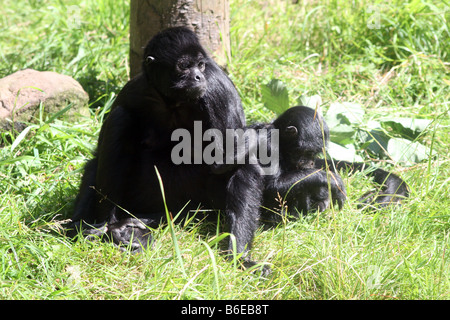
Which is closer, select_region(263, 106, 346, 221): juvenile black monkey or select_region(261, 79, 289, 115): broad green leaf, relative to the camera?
select_region(263, 106, 346, 221): juvenile black monkey

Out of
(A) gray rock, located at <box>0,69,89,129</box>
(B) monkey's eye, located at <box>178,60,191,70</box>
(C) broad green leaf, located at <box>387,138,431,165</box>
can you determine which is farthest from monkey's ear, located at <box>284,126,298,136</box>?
(A) gray rock, located at <box>0,69,89,129</box>

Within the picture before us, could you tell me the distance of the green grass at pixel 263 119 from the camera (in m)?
4.15

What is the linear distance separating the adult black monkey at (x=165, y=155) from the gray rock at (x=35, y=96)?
1.53 meters

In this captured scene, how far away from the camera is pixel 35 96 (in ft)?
21.7

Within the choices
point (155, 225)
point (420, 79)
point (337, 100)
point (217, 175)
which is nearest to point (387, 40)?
point (420, 79)

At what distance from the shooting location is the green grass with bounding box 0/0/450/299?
415 centimetres

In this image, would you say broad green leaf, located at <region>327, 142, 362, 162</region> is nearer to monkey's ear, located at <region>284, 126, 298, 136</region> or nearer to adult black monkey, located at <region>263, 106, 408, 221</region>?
adult black monkey, located at <region>263, 106, 408, 221</region>

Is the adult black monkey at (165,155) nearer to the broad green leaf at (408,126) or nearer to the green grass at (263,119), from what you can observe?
the green grass at (263,119)

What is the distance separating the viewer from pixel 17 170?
5969mm

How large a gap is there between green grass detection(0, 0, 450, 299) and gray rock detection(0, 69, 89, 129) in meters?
0.20

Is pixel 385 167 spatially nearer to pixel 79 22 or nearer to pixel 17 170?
pixel 17 170

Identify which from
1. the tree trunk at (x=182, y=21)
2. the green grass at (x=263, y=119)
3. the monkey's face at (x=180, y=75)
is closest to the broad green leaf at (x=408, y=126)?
the green grass at (x=263, y=119)

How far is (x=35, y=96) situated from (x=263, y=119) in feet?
9.12
